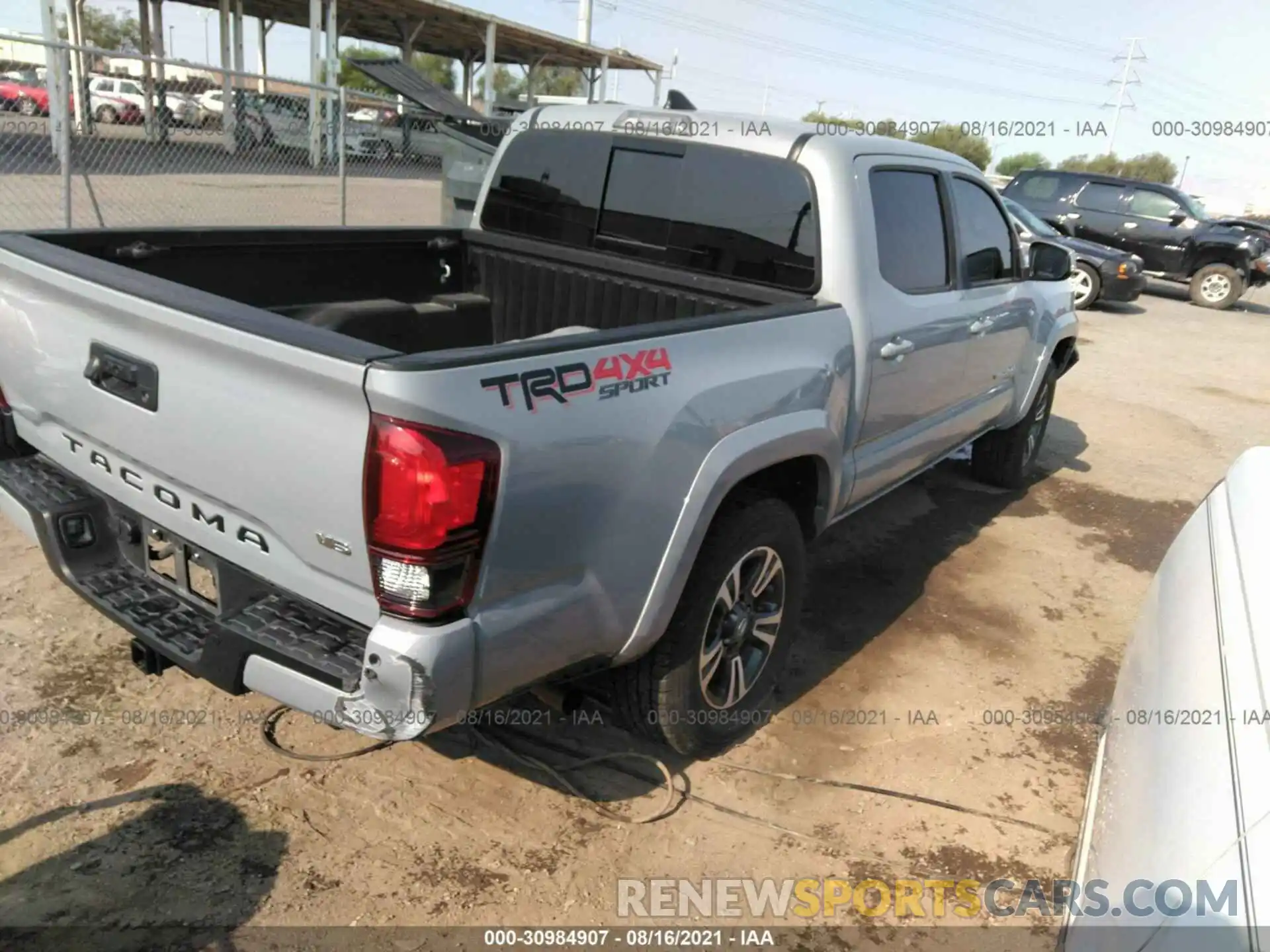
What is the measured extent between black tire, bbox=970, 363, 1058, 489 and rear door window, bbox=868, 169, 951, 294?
213 cm

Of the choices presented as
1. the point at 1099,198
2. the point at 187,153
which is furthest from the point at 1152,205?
the point at 187,153

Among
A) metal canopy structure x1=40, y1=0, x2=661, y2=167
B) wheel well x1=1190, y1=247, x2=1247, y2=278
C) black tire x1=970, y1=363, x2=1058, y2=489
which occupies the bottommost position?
black tire x1=970, y1=363, x2=1058, y2=489

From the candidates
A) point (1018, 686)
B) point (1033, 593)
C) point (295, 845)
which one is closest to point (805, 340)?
point (1018, 686)

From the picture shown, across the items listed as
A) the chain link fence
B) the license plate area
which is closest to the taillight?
the license plate area

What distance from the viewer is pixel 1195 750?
1.86 meters

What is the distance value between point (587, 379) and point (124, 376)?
1.21 meters

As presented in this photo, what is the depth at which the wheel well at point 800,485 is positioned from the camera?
3236 mm

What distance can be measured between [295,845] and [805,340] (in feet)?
6.87

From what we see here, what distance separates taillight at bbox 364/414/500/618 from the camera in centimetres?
201

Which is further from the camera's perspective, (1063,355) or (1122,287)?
(1122,287)

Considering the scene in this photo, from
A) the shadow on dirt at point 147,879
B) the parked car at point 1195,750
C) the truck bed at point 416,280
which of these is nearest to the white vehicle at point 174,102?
the truck bed at point 416,280

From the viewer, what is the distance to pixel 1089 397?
943 centimetres

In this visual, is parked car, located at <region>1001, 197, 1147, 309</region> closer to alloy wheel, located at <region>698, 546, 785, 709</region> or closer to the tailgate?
alloy wheel, located at <region>698, 546, 785, 709</region>

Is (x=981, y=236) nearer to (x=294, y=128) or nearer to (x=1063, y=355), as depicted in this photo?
(x=1063, y=355)
